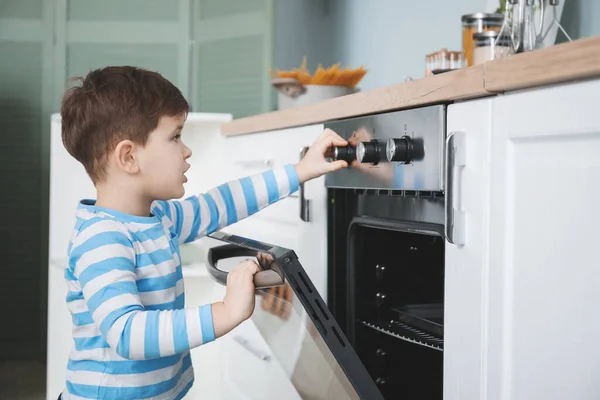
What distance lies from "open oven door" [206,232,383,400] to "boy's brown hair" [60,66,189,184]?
0.78 ft

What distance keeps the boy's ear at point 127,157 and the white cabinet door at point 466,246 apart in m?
0.55

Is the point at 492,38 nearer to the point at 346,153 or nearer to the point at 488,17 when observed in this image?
the point at 488,17

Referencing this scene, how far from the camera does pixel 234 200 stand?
5.21ft

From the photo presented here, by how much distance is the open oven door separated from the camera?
97 centimetres

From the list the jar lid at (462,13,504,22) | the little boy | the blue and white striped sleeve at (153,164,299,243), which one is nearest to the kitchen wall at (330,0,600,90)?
the jar lid at (462,13,504,22)

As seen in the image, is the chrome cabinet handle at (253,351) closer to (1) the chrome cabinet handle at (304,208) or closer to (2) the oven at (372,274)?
(2) the oven at (372,274)

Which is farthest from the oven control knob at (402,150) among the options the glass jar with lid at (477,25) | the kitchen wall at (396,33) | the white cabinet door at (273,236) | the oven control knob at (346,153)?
the kitchen wall at (396,33)

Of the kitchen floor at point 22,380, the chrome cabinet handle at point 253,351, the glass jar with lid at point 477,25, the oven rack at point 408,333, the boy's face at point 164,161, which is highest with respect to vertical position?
the glass jar with lid at point 477,25

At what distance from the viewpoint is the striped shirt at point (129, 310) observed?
116cm

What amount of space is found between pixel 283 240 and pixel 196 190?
40.6 inches

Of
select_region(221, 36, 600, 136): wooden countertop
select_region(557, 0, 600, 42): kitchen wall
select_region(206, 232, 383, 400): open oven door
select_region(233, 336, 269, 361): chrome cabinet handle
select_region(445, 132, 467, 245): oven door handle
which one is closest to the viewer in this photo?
select_region(221, 36, 600, 136): wooden countertop

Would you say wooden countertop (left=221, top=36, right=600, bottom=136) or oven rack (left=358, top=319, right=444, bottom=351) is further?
oven rack (left=358, top=319, right=444, bottom=351)

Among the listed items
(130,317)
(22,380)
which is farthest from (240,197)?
(22,380)

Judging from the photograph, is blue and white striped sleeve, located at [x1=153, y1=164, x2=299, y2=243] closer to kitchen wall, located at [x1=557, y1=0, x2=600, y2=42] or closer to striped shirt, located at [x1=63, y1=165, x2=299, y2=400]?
striped shirt, located at [x1=63, y1=165, x2=299, y2=400]
